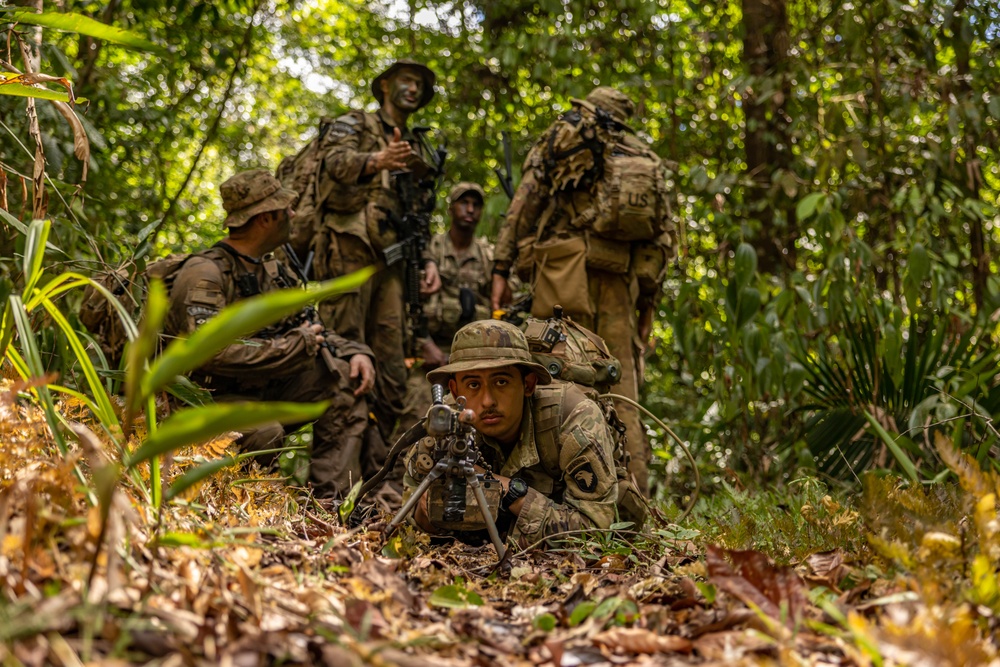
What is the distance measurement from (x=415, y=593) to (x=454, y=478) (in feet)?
3.22

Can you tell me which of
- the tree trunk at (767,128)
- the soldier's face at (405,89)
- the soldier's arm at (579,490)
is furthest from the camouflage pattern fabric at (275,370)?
the tree trunk at (767,128)

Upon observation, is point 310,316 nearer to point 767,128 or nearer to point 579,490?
point 579,490

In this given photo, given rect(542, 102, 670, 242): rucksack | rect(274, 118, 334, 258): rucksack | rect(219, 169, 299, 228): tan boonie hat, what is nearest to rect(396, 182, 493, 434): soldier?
rect(274, 118, 334, 258): rucksack

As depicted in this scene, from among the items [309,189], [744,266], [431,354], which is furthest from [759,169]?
[309,189]

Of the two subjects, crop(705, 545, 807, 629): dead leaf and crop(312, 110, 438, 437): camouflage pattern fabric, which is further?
crop(312, 110, 438, 437): camouflage pattern fabric

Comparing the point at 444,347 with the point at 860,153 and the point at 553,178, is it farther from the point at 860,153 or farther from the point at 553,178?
the point at 860,153

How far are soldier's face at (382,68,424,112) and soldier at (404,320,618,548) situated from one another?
3579mm

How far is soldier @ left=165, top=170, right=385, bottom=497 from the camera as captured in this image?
4.76 metres

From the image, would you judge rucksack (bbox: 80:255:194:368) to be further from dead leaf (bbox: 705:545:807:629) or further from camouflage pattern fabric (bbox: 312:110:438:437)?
dead leaf (bbox: 705:545:807:629)

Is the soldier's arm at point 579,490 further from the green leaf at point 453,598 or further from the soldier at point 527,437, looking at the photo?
the green leaf at point 453,598

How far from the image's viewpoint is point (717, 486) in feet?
22.2

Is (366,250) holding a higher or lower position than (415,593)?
higher

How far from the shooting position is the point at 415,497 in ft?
9.27

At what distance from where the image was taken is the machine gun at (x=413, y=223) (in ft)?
21.5
